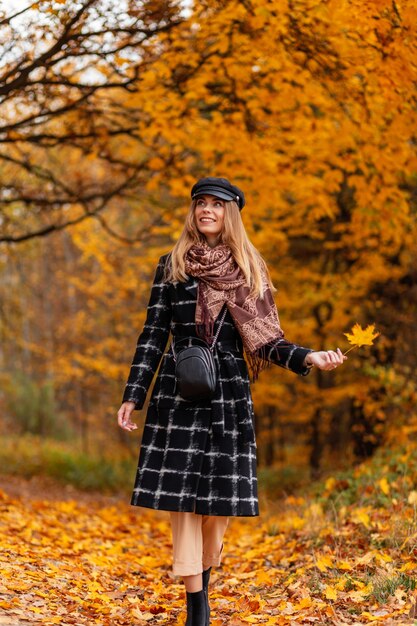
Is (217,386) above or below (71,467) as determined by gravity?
below

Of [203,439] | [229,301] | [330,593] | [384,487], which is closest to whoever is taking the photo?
[203,439]

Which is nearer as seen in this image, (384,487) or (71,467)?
(384,487)

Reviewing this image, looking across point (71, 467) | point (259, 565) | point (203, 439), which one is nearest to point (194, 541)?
point (203, 439)

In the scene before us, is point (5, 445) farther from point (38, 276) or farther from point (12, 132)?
point (38, 276)

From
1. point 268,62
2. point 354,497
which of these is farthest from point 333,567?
point 268,62

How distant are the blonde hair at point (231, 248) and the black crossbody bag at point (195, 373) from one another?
41cm

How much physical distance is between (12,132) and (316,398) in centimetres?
635

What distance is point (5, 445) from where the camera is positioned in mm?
14977

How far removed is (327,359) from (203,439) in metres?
0.69

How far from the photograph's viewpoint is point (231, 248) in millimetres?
3799

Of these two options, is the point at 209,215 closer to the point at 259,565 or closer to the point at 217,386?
the point at 217,386

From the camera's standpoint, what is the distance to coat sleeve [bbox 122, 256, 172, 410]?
3.76 m

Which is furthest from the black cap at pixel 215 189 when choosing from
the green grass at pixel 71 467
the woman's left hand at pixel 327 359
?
the green grass at pixel 71 467

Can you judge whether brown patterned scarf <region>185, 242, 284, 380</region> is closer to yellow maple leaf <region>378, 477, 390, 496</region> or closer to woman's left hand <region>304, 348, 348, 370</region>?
woman's left hand <region>304, 348, 348, 370</region>
